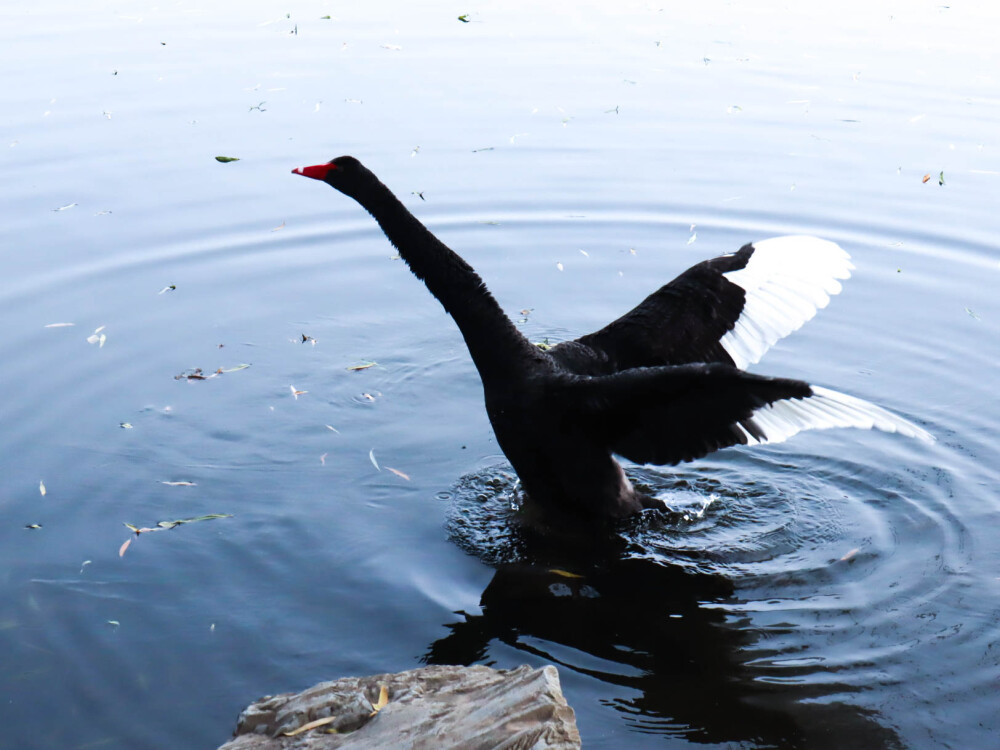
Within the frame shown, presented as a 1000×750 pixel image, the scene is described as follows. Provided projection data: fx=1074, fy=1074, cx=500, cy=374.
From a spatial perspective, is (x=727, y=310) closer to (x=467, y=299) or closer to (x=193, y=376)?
(x=467, y=299)

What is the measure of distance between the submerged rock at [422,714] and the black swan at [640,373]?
146 centimetres

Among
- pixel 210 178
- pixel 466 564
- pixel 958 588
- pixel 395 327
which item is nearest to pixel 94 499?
pixel 466 564

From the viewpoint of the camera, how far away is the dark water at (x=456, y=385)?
4.66 meters

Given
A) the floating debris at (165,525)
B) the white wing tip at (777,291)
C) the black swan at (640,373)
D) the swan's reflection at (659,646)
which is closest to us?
the swan's reflection at (659,646)

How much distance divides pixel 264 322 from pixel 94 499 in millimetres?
2474

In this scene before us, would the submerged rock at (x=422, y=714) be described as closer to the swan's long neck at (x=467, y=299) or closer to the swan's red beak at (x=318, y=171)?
the swan's long neck at (x=467, y=299)

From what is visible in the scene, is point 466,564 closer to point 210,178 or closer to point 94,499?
point 94,499

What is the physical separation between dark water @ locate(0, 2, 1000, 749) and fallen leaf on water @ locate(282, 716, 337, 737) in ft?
1.58

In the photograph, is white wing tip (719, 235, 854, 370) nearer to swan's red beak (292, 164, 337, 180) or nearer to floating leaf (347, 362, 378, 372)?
swan's red beak (292, 164, 337, 180)

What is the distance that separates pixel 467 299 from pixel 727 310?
1.65 m

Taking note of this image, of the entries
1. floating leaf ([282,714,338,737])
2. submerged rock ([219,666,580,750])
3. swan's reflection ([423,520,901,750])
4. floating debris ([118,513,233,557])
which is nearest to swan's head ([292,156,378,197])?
floating debris ([118,513,233,557])

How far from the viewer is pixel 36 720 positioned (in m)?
4.31

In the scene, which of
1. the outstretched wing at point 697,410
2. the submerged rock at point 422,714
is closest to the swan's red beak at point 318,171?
the outstretched wing at point 697,410

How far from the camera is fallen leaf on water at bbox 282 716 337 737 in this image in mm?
3945
